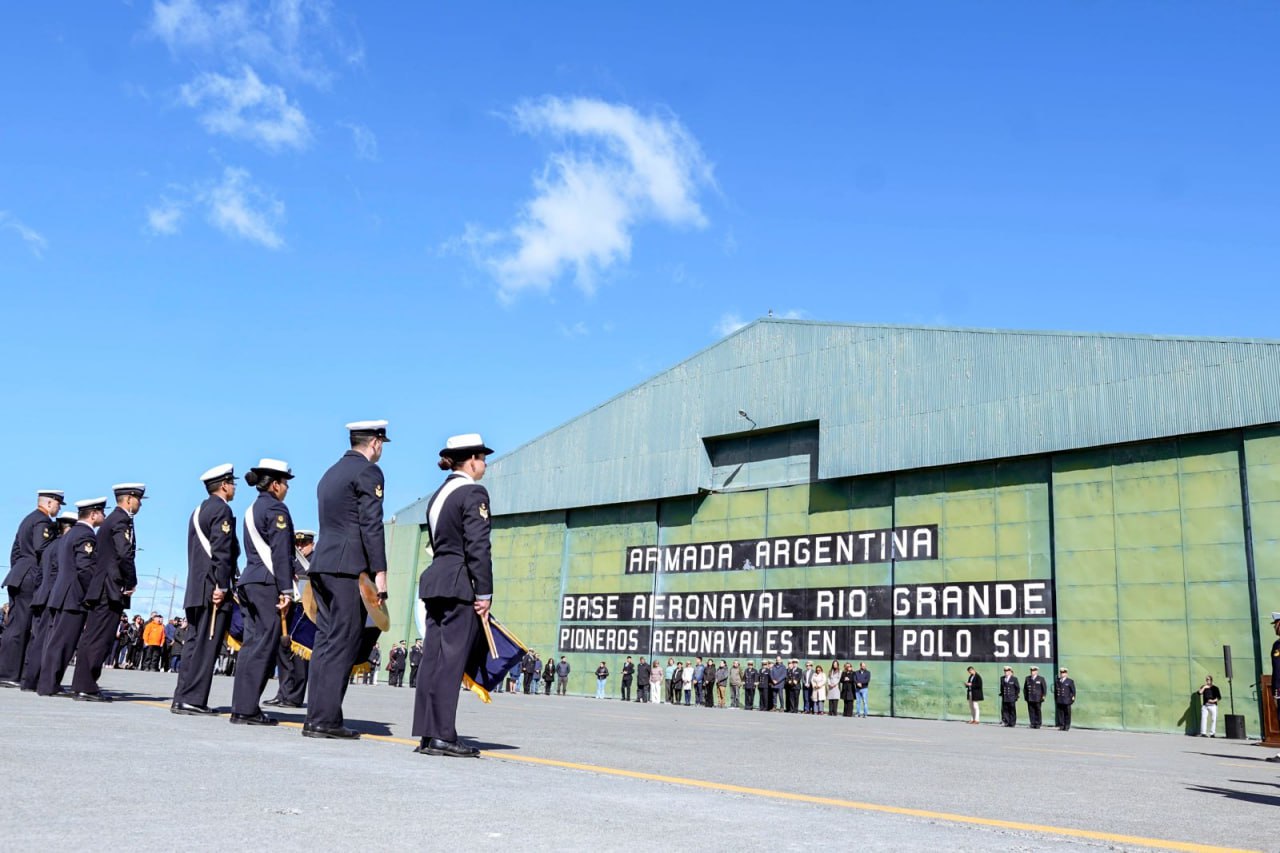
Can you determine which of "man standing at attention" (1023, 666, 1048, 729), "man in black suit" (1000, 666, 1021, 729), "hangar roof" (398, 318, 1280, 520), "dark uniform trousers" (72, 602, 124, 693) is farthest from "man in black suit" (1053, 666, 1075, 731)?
"dark uniform trousers" (72, 602, 124, 693)

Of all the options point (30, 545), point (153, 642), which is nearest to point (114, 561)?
point (30, 545)

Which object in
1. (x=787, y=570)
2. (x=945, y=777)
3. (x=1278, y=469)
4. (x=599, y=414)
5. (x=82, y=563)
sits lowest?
(x=945, y=777)

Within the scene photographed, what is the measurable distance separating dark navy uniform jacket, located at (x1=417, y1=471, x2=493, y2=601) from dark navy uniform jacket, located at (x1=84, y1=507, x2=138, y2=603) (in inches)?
203

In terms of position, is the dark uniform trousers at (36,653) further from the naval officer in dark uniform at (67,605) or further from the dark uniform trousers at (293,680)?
the dark uniform trousers at (293,680)

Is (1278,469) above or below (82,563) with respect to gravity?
above

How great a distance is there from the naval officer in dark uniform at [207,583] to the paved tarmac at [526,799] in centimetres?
84

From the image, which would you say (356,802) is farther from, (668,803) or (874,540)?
(874,540)

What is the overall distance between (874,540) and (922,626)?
9.15 feet

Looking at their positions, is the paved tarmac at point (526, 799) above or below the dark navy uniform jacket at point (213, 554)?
below

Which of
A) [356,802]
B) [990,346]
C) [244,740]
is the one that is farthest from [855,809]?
[990,346]

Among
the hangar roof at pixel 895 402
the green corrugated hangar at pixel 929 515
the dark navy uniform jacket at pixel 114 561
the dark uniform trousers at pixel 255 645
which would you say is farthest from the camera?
the hangar roof at pixel 895 402

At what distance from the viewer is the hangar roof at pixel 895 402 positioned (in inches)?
981

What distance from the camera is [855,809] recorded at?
427 cm

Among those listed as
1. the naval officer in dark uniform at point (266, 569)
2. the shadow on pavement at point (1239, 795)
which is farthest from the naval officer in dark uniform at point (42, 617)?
the shadow on pavement at point (1239, 795)
